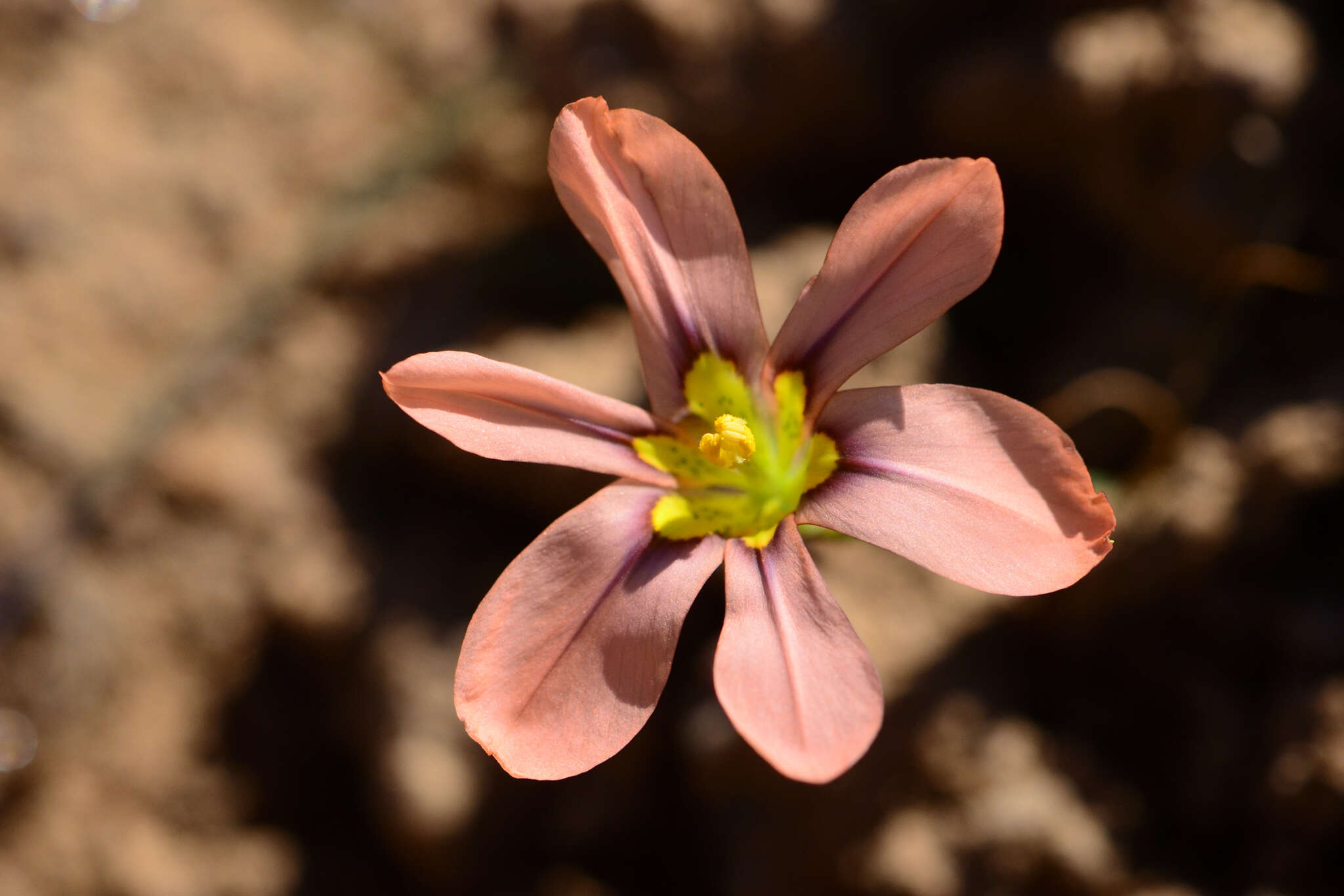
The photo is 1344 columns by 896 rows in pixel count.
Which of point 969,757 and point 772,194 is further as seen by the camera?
point 772,194

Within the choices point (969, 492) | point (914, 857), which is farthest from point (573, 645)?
point (914, 857)

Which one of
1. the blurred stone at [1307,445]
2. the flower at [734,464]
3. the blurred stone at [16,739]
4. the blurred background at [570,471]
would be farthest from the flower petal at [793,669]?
the blurred stone at [16,739]

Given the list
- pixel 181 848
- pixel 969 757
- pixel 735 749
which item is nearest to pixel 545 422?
pixel 735 749

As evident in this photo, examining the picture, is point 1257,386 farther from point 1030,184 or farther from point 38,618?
point 38,618

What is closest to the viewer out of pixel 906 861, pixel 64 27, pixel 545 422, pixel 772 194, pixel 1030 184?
pixel 545 422

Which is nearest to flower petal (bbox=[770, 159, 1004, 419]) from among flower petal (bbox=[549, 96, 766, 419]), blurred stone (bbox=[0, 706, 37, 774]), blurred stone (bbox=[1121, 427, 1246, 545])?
flower petal (bbox=[549, 96, 766, 419])

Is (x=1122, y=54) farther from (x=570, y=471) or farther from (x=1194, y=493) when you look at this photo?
(x=570, y=471)
